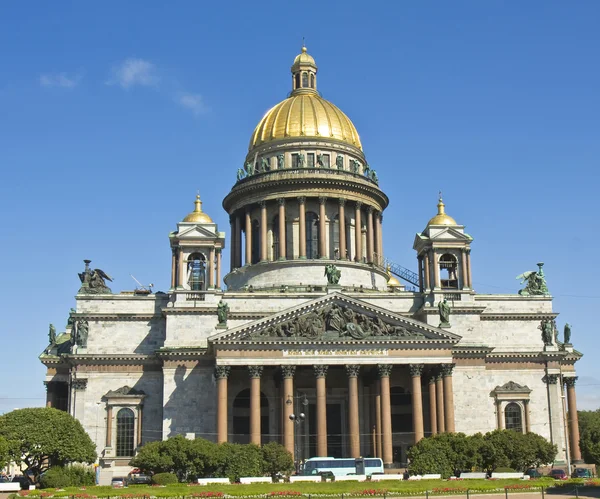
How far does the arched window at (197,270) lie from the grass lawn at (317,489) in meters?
26.4

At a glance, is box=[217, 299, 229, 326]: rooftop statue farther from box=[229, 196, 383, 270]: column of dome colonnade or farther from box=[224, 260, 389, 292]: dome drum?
box=[229, 196, 383, 270]: column of dome colonnade

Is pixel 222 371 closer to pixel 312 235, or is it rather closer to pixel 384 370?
pixel 384 370

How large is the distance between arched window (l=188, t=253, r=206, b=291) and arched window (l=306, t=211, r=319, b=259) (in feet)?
44.2

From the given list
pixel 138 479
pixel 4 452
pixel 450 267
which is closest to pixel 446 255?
pixel 450 267

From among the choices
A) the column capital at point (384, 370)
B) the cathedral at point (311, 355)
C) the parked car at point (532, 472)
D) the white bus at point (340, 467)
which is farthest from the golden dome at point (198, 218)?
the parked car at point (532, 472)

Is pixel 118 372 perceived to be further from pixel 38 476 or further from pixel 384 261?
pixel 384 261

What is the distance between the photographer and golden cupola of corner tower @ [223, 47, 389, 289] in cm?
8738

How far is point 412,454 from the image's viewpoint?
61531 millimetres

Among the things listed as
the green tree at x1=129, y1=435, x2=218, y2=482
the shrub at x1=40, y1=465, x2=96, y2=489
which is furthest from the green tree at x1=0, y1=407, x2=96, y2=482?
the green tree at x1=129, y1=435, x2=218, y2=482

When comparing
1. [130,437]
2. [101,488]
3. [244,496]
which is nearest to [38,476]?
[101,488]

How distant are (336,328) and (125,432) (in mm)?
20261

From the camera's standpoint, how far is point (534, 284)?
83188 millimetres

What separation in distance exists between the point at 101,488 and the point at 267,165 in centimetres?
4491

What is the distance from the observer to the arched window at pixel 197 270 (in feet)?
259
